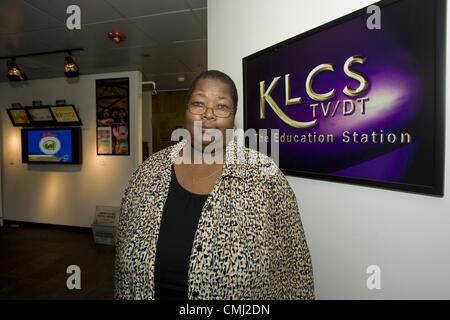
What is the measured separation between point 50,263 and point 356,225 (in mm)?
3940

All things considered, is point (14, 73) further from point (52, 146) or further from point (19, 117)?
point (19, 117)

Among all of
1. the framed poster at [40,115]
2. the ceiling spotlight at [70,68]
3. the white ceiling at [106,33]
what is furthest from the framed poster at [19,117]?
the ceiling spotlight at [70,68]

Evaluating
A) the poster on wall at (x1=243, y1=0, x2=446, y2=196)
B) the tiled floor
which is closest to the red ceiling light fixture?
the poster on wall at (x1=243, y1=0, x2=446, y2=196)

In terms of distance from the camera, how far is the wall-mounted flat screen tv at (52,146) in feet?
16.1

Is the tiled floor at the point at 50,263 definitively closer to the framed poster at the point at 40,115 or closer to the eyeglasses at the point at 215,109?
the framed poster at the point at 40,115

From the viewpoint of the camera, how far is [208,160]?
3.39 ft

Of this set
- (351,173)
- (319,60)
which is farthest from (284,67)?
(351,173)

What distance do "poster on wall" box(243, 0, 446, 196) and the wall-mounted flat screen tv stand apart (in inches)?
178

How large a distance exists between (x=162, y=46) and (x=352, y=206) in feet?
10.5

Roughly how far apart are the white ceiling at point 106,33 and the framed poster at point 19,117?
80 cm

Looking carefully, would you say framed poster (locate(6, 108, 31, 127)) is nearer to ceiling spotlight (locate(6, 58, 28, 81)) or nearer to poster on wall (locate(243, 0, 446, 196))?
ceiling spotlight (locate(6, 58, 28, 81))

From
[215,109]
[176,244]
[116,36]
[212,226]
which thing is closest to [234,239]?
[212,226]
